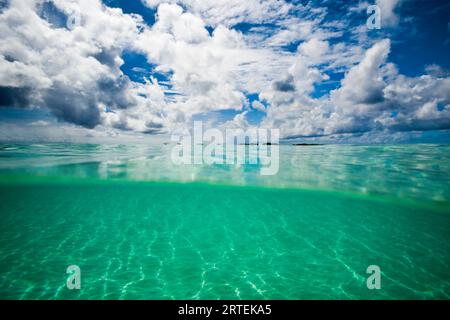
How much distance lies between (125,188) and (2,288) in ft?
88.2

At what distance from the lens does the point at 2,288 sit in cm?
688

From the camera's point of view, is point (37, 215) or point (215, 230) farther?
point (37, 215)

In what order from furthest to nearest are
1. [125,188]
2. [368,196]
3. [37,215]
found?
[125,188] → [368,196] → [37,215]

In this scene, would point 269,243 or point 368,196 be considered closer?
point 269,243

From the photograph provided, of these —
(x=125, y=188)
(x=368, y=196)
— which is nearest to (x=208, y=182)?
(x=125, y=188)

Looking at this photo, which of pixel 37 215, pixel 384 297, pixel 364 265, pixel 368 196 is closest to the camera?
pixel 384 297

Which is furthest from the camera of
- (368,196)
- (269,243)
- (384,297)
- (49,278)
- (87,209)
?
(368,196)

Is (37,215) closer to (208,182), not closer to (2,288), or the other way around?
(2,288)

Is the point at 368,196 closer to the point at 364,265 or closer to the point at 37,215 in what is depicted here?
the point at 364,265

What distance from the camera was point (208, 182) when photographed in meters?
26.1

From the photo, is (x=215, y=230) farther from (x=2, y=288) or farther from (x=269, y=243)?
(x=2, y=288)
